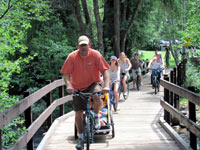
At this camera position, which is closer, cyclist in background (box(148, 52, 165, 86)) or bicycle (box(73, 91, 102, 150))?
bicycle (box(73, 91, 102, 150))

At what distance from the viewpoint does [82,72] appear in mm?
5875

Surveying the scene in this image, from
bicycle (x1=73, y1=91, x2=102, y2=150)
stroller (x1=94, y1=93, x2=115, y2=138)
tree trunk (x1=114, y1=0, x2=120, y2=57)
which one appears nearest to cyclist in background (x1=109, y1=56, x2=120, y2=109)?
stroller (x1=94, y1=93, x2=115, y2=138)

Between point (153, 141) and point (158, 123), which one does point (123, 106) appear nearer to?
point (158, 123)

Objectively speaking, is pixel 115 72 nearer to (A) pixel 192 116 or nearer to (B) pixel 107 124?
(B) pixel 107 124

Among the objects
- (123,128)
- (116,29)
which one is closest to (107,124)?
(123,128)

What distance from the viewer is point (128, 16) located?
23.5 m

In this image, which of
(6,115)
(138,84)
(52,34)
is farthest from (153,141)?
(52,34)

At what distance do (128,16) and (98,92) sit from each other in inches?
714

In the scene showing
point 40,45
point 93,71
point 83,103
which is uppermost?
point 40,45

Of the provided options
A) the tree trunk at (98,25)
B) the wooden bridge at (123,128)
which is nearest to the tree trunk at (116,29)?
the tree trunk at (98,25)

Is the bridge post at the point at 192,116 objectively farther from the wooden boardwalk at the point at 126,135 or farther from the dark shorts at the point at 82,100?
the dark shorts at the point at 82,100

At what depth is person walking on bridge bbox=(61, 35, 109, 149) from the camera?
5.82m

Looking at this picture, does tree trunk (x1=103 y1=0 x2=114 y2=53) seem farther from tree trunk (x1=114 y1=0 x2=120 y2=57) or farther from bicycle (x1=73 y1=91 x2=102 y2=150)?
bicycle (x1=73 y1=91 x2=102 y2=150)

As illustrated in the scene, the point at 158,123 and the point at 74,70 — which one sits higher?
the point at 74,70
